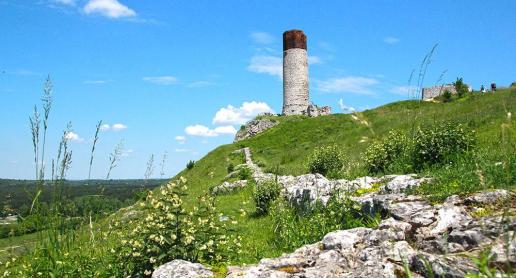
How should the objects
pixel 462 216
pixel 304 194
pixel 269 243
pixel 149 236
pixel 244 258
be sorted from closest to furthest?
pixel 462 216 → pixel 149 236 → pixel 244 258 → pixel 269 243 → pixel 304 194

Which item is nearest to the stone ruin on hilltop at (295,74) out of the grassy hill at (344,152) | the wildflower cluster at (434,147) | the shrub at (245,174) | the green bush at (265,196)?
the grassy hill at (344,152)

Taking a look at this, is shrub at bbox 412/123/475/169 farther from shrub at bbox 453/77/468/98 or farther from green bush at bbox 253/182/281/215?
shrub at bbox 453/77/468/98

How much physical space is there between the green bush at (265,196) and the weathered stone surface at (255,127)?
36.3 meters

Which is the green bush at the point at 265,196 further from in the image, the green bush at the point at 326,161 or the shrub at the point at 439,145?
the shrub at the point at 439,145

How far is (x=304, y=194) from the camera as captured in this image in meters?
10.4

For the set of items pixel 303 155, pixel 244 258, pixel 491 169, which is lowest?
pixel 244 258

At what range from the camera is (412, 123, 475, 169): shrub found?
11438 mm

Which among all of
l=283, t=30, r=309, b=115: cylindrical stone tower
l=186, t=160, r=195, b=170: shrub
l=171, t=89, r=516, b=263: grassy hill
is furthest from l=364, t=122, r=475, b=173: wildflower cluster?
l=283, t=30, r=309, b=115: cylindrical stone tower

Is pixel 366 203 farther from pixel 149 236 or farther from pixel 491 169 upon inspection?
pixel 149 236

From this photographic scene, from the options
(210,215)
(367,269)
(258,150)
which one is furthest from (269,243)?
(258,150)

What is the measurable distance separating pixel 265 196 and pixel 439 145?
5.34 metres

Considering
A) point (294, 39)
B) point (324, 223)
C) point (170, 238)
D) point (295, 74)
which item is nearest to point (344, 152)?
point (324, 223)

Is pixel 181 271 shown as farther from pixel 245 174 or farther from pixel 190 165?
pixel 190 165

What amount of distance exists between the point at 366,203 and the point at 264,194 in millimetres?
6490
